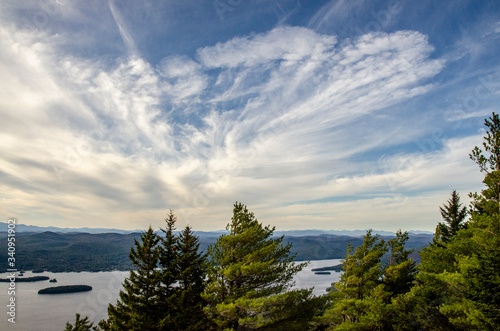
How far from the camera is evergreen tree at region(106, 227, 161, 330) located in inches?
684

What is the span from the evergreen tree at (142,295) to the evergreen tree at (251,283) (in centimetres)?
366

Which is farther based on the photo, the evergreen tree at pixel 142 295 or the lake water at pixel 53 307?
the lake water at pixel 53 307

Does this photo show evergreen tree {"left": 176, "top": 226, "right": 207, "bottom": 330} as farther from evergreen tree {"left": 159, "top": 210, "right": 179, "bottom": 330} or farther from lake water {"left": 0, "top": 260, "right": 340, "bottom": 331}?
lake water {"left": 0, "top": 260, "right": 340, "bottom": 331}

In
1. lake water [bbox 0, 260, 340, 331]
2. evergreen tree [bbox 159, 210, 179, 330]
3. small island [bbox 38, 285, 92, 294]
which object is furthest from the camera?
small island [bbox 38, 285, 92, 294]

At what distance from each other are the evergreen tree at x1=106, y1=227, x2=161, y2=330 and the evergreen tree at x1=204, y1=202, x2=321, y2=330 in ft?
12.0

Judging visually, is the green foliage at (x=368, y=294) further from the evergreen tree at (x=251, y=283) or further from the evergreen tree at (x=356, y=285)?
the evergreen tree at (x=251, y=283)

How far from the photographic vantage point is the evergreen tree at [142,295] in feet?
57.0

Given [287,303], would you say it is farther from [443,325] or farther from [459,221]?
[459,221]

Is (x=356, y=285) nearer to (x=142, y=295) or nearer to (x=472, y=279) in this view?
(x=472, y=279)

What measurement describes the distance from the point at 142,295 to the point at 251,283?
7506mm

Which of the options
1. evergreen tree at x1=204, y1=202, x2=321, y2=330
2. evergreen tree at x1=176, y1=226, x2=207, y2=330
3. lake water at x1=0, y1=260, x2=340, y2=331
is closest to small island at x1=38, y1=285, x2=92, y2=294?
lake water at x1=0, y1=260, x2=340, y2=331

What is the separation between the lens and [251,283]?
1872 cm

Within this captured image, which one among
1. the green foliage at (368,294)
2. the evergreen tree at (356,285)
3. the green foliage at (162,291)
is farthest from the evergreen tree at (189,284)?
the evergreen tree at (356,285)

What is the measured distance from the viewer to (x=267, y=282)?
1922cm
